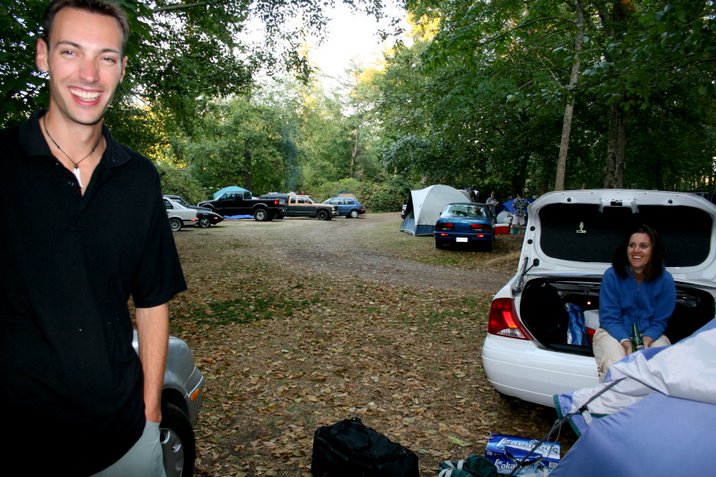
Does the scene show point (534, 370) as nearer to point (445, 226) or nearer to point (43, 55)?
point (43, 55)

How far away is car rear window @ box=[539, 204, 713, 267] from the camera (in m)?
4.42

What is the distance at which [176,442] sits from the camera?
2.86 meters

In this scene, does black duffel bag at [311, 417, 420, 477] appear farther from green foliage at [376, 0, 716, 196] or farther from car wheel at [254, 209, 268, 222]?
car wheel at [254, 209, 268, 222]

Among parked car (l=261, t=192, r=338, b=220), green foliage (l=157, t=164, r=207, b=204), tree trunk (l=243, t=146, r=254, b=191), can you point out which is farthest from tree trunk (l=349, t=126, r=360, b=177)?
parked car (l=261, t=192, r=338, b=220)

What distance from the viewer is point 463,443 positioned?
4051 mm

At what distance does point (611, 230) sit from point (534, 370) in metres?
1.75

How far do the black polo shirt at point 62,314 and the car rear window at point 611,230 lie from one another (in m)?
4.07

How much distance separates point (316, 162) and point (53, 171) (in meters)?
53.8

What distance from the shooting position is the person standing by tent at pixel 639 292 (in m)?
4.07

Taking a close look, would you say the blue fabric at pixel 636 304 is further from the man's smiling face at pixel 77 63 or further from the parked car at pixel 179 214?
the parked car at pixel 179 214

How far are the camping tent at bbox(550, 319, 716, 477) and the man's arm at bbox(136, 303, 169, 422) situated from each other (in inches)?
75.5

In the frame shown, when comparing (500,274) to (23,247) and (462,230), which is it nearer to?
(462,230)

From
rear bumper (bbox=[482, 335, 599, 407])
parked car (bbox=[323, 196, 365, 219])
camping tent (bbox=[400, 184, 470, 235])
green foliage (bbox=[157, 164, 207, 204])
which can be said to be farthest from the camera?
parked car (bbox=[323, 196, 365, 219])

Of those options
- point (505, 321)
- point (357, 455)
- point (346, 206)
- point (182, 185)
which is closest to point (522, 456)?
point (505, 321)
